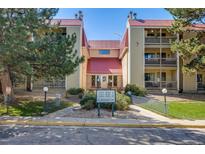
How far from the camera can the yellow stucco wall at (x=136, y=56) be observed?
1230 inches

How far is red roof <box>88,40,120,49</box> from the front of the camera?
4325cm

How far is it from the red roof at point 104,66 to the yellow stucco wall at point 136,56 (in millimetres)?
7750

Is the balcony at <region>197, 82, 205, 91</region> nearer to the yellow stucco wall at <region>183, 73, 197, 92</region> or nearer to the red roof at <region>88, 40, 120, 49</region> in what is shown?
the yellow stucco wall at <region>183, 73, 197, 92</region>

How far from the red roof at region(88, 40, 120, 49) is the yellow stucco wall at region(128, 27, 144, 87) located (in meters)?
11.9

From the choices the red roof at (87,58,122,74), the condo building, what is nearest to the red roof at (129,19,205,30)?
the condo building

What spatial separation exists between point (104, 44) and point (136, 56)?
529 inches

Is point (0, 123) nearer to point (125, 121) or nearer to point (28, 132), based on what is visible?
point (28, 132)

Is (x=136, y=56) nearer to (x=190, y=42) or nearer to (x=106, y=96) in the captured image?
(x=190, y=42)

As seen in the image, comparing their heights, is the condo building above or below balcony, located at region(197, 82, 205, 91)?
above

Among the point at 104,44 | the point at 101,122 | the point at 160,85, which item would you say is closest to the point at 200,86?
the point at 160,85

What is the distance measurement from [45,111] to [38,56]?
3258mm

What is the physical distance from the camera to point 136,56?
31.5 meters

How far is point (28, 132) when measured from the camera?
1068 cm
